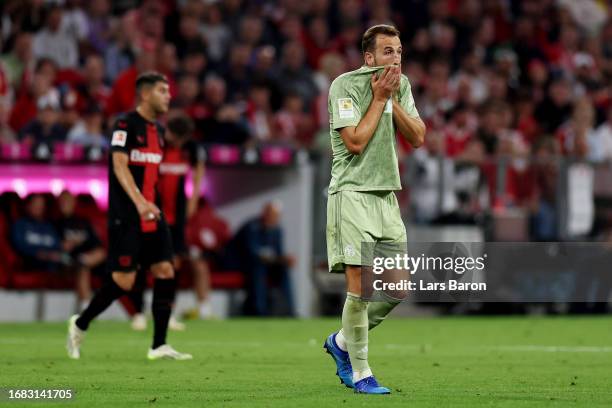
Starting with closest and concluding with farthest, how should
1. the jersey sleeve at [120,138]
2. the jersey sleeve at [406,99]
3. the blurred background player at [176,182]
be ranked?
the jersey sleeve at [406,99] → the jersey sleeve at [120,138] → the blurred background player at [176,182]

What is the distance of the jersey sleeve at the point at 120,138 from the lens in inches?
438

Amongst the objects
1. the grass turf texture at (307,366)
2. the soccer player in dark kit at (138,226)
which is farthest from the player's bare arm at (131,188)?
the grass turf texture at (307,366)

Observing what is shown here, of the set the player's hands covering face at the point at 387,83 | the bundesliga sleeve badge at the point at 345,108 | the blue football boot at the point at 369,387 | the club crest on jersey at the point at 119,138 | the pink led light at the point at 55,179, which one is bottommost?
the blue football boot at the point at 369,387

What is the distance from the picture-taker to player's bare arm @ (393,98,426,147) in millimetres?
8000

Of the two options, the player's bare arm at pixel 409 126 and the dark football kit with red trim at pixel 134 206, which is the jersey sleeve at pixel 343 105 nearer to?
the player's bare arm at pixel 409 126

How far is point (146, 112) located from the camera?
11.4m

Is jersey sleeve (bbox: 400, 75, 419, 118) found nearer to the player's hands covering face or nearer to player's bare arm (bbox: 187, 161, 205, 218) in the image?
the player's hands covering face

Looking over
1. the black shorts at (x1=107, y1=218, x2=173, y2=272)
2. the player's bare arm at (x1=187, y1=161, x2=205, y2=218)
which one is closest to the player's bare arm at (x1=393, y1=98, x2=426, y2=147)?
the black shorts at (x1=107, y1=218, x2=173, y2=272)

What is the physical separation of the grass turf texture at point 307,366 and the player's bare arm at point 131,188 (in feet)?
3.70

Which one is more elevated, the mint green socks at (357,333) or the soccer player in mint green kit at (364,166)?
the soccer player in mint green kit at (364,166)

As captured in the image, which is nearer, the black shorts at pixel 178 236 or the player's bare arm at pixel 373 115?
the player's bare arm at pixel 373 115

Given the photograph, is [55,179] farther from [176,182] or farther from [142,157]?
[142,157]

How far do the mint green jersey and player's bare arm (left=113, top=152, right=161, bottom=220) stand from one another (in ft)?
9.60

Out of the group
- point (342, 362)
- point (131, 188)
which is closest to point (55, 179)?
point (131, 188)
